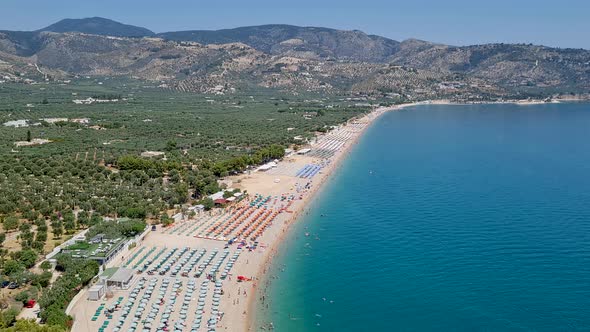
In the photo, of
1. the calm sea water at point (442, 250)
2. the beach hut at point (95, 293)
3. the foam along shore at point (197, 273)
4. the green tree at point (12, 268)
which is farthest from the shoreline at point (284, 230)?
the green tree at point (12, 268)

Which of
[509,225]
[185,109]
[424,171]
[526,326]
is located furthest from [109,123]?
[526,326]

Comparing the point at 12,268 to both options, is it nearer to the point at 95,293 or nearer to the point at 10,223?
the point at 95,293

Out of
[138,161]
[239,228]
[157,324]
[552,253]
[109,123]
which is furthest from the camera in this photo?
[109,123]

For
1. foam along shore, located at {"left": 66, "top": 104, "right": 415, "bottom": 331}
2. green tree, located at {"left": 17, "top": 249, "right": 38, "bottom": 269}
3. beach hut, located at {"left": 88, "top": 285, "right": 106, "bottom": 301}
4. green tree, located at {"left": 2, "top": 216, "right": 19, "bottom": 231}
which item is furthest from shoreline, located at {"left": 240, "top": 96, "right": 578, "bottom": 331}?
green tree, located at {"left": 2, "top": 216, "right": 19, "bottom": 231}

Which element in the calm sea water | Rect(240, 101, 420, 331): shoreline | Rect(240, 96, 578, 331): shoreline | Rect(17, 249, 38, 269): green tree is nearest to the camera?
Rect(240, 96, 578, 331): shoreline

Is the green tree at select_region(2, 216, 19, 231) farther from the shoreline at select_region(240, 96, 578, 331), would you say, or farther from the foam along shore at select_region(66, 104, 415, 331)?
the shoreline at select_region(240, 96, 578, 331)

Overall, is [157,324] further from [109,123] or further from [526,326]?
[109,123]
